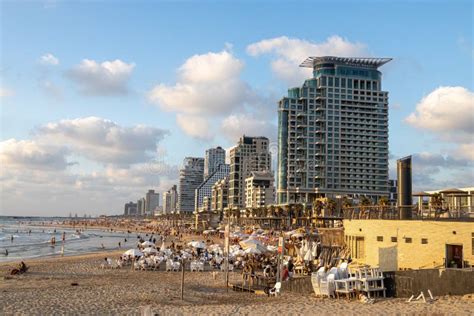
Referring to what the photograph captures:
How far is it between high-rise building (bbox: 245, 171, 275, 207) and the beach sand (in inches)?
4218

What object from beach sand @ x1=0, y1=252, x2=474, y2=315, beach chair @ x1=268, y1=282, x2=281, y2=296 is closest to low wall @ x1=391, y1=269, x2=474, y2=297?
beach sand @ x1=0, y1=252, x2=474, y2=315

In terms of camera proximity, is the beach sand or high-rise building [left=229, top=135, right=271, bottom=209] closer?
the beach sand

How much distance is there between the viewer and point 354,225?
24.7 m

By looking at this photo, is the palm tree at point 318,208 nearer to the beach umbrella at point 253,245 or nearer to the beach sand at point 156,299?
the beach umbrella at point 253,245

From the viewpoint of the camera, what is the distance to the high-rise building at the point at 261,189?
137125mm

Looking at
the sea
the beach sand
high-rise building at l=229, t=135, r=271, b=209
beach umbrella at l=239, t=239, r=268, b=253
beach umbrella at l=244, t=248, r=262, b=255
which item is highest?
high-rise building at l=229, t=135, r=271, b=209

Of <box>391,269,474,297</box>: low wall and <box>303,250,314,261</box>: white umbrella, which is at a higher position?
<box>391,269,474,297</box>: low wall

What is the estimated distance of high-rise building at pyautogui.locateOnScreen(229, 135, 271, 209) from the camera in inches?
6353

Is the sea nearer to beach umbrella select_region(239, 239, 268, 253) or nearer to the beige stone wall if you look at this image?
beach umbrella select_region(239, 239, 268, 253)

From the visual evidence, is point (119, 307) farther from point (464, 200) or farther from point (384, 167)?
point (384, 167)

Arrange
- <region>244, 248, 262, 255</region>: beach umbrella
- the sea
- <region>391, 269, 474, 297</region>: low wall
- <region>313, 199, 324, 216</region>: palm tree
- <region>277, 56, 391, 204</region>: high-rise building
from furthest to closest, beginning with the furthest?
<region>277, 56, 391, 204</region>: high-rise building, <region>313, 199, 324, 216</region>: palm tree, the sea, <region>244, 248, 262, 255</region>: beach umbrella, <region>391, 269, 474, 297</region>: low wall

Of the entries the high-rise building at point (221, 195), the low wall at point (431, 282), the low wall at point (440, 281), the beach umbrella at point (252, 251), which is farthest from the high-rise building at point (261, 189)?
the low wall at point (440, 281)

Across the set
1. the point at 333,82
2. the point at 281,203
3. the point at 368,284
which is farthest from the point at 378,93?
the point at 368,284

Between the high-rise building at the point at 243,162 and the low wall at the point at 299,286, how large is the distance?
137 m
